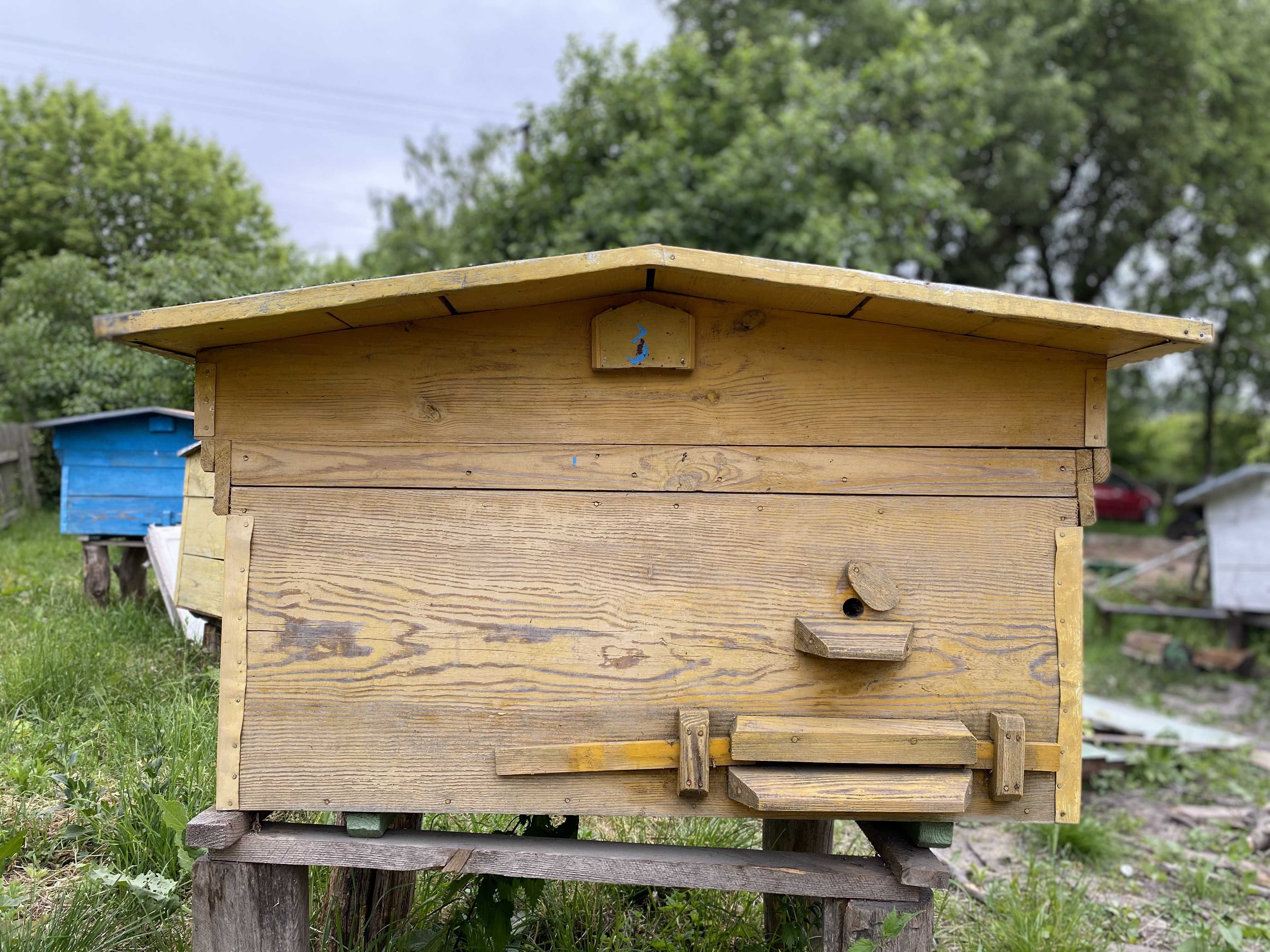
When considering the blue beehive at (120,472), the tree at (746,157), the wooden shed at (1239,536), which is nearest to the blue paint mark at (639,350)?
the blue beehive at (120,472)

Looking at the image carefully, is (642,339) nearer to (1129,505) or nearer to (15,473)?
(15,473)

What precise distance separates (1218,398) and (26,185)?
27.8 metres

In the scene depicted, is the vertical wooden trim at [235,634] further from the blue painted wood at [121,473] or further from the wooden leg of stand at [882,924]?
the blue painted wood at [121,473]

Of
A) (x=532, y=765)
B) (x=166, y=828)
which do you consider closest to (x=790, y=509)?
(x=532, y=765)

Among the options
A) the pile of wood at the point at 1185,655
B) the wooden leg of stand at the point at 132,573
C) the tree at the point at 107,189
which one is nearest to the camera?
the wooden leg of stand at the point at 132,573

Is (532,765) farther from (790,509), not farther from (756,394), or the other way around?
(756,394)

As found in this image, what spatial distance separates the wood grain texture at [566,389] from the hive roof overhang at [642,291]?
0.05m

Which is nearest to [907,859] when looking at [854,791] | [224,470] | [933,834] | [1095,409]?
[933,834]

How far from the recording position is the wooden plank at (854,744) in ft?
7.75

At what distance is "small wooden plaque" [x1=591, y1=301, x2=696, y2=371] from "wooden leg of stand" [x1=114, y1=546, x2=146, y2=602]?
4.78m

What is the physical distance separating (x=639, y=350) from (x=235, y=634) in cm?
136

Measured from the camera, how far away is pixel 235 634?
2.43 meters

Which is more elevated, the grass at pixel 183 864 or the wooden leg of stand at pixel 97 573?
the wooden leg of stand at pixel 97 573

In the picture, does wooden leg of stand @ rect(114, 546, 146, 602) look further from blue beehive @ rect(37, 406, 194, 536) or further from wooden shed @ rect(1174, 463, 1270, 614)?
wooden shed @ rect(1174, 463, 1270, 614)
